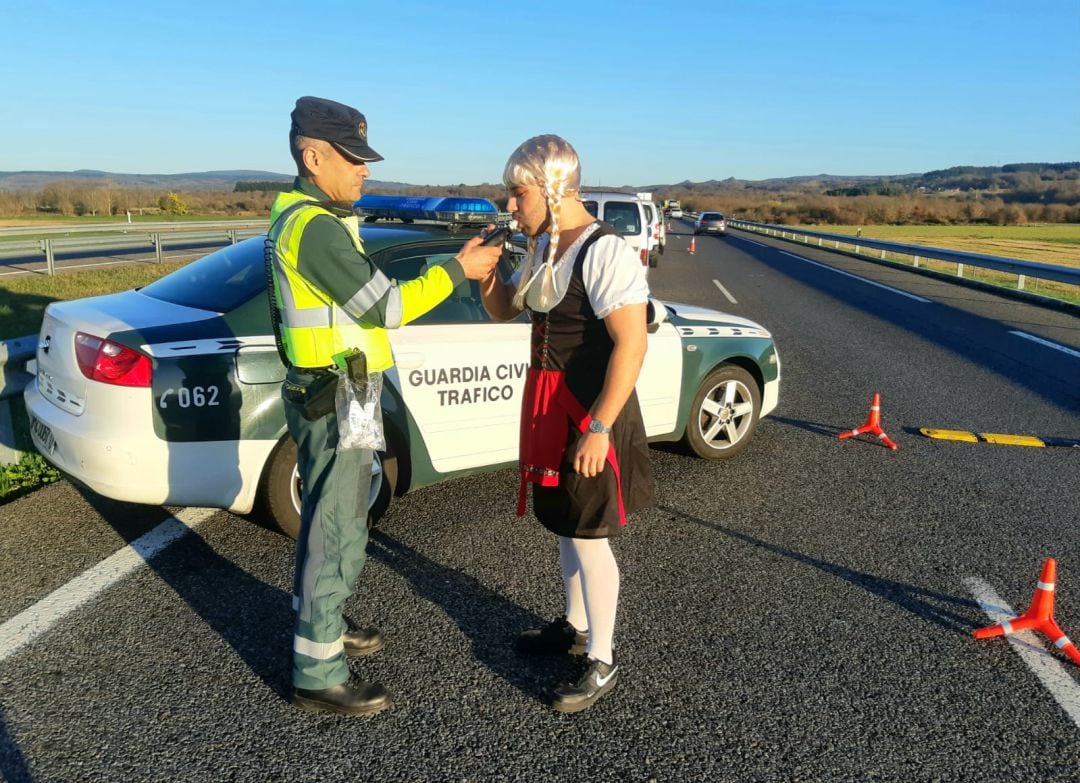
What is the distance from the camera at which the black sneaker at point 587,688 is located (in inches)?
113

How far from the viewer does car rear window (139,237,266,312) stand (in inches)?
162

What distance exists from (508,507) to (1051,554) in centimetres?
277

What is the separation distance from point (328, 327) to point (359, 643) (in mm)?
1251

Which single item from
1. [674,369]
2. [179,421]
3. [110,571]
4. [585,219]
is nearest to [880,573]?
[674,369]

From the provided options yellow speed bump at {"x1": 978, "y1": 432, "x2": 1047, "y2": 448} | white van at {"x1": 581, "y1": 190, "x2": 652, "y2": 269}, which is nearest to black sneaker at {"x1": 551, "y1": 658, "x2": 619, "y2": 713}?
yellow speed bump at {"x1": 978, "y1": 432, "x2": 1047, "y2": 448}

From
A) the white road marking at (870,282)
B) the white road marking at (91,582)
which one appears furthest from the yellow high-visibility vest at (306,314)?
the white road marking at (870,282)

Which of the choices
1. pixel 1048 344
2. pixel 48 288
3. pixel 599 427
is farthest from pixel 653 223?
pixel 599 427

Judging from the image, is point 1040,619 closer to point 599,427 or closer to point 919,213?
point 599,427

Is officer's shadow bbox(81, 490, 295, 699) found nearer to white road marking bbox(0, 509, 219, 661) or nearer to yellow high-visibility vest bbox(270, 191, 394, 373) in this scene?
white road marking bbox(0, 509, 219, 661)

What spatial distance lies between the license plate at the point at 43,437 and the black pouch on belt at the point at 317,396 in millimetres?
1919

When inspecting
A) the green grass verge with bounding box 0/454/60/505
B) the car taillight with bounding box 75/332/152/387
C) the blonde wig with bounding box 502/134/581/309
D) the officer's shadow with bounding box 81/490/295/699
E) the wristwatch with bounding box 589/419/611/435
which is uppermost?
the blonde wig with bounding box 502/134/581/309

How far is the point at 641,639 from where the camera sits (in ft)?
11.0

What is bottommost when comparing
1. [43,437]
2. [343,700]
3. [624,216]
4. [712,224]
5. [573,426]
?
[343,700]

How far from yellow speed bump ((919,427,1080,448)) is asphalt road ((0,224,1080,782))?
12.4 inches
